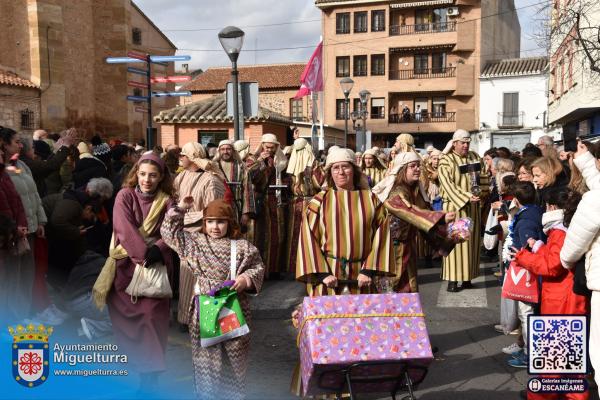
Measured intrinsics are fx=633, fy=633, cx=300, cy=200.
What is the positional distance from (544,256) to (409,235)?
1.49 metres

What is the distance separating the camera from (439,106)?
45906mm

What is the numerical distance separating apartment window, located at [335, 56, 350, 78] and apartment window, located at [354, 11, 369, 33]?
86.0 inches

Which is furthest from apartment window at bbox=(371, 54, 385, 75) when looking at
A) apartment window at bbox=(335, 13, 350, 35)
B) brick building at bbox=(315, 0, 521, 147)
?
apartment window at bbox=(335, 13, 350, 35)

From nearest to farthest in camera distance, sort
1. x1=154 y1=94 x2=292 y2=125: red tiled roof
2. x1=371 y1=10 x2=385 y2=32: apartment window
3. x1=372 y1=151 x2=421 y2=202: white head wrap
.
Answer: x1=372 y1=151 x2=421 y2=202: white head wrap < x1=154 y1=94 x2=292 y2=125: red tiled roof < x1=371 y1=10 x2=385 y2=32: apartment window

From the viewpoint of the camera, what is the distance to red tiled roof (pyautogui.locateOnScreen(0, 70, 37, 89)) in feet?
72.4

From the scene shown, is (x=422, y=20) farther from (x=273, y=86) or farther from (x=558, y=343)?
(x=558, y=343)

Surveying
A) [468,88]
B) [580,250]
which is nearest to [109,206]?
[580,250]

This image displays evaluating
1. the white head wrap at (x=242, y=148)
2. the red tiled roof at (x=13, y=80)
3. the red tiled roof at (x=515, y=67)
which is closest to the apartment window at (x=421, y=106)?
the red tiled roof at (x=515, y=67)

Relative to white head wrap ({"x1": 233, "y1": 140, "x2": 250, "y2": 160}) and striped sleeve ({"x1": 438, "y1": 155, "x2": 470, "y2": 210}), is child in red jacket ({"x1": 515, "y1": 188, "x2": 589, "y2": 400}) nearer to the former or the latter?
striped sleeve ({"x1": 438, "y1": 155, "x2": 470, "y2": 210})

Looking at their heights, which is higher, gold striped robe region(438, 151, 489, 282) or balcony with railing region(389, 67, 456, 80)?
balcony with railing region(389, 67, 456, 80)

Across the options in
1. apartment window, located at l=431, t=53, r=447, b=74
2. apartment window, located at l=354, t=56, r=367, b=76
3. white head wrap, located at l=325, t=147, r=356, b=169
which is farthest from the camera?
apartment window, located at l=354, t=56, r=367, b=76

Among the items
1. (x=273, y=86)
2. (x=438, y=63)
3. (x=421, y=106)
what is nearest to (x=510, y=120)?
(x=421, y=106)

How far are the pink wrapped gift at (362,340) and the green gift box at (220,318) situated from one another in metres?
0.47

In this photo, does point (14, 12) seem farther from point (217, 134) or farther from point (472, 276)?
point (472, 276)
